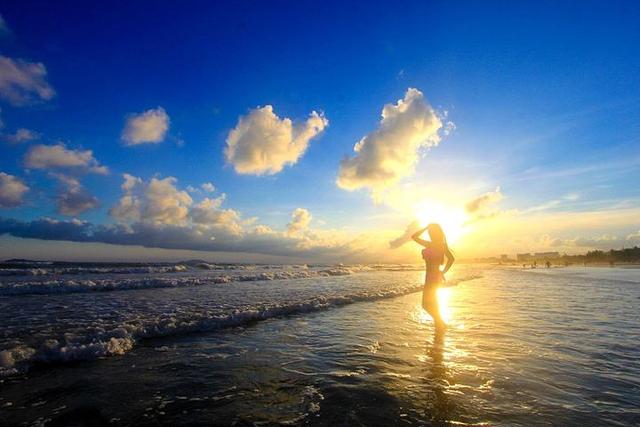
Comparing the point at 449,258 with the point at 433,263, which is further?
the point at 433,263

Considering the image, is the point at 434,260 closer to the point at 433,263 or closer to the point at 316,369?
the point at 433,263

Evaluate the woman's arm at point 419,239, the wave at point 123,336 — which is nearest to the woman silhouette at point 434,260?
the woman's arm at point 419,239

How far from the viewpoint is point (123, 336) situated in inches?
337

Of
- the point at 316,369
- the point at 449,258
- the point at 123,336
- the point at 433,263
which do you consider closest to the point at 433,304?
the point at 433,263

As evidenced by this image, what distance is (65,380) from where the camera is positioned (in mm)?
5906

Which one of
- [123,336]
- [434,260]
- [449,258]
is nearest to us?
[123,336]

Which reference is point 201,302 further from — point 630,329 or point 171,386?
point 630,329

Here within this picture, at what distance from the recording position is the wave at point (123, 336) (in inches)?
271

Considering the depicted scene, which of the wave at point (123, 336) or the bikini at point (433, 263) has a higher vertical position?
the bikini at point (433, 263)

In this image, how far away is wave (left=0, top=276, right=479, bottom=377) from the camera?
689 centimetres

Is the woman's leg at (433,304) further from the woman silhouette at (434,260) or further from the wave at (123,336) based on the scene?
the wave at (123,336)

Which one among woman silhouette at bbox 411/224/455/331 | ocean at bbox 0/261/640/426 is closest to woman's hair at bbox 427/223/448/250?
woman silhouette at bbox 411/224/455/331

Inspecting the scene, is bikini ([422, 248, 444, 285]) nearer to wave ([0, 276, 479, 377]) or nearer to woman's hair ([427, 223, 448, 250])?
woman's hair ([427, 223, 448, 250])

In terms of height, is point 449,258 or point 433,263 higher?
point 449,258
